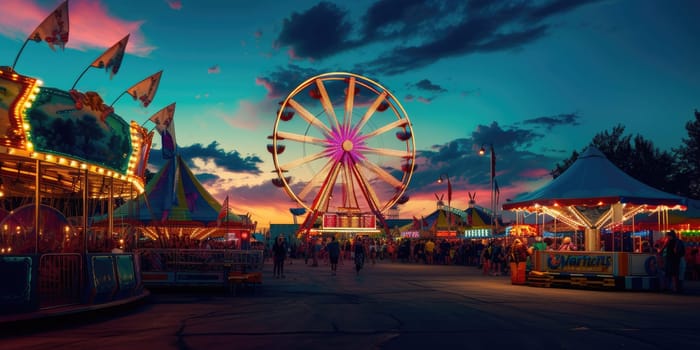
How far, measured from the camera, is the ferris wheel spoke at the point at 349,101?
1700 inches

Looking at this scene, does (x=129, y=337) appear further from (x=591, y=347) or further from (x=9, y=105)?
(x=591, y=347)

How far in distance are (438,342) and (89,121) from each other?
27.9 feet

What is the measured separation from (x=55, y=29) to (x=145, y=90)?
12.1 feet

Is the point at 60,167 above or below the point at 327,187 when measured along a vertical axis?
below

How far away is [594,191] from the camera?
23016mm

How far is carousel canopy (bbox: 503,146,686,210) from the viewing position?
2250 cm

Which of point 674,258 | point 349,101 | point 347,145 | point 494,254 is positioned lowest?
point 494,254

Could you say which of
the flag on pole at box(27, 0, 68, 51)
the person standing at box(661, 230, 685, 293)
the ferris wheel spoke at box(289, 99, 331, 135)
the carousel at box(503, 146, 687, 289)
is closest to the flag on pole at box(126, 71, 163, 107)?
the flag on pole at box(27, 0, 68, 51)

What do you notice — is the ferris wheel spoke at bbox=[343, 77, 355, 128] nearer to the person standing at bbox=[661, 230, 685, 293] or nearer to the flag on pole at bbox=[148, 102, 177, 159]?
the flag on pole at bbox=[148, 102, 177, 159]

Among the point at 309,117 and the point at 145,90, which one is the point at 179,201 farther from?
the point at 145,90

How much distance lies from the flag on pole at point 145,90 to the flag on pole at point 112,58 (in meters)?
1.61

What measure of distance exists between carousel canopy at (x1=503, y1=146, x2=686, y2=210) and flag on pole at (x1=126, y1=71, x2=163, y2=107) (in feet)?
44.1

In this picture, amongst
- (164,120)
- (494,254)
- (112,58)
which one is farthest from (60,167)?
(494,254)

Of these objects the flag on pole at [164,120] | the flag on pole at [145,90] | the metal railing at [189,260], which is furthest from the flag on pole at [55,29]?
the metal railing at [189,260]
